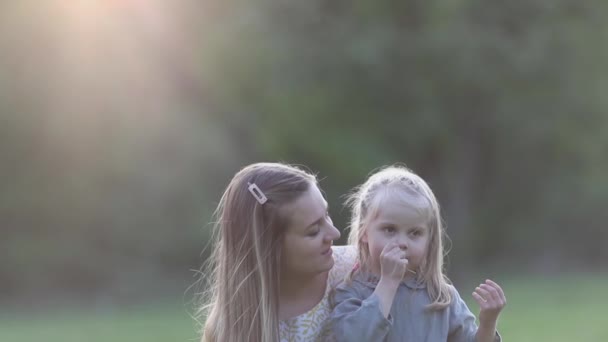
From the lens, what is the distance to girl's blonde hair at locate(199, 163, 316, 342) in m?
3.12

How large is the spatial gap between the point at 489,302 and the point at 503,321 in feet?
37.2

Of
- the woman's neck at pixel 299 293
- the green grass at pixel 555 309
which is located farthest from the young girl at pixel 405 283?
the green grass at pixel 555 309

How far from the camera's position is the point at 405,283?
3094 millimetres

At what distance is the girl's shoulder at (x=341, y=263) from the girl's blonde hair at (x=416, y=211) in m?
0.07

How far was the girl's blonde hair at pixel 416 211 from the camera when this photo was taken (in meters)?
3.07

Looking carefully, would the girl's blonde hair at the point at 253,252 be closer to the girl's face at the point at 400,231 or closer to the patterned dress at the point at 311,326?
the patterned dress at the point at 311,326

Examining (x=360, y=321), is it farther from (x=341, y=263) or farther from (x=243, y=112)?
(x=243, y=112)

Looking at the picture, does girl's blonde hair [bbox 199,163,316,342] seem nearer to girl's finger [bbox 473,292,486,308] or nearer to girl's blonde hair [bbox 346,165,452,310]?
girl's blonde hair [bbox 346,165,452,310]

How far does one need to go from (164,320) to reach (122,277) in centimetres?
587

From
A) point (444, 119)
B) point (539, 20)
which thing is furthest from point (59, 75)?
point (539, 20)

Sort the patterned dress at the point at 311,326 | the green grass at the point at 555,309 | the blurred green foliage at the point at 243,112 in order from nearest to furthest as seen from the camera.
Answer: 1. the patterned dress at the point at 311,326
2. the green grass at the point at 555,309
3. the blurred green foliage at the point at 243,112

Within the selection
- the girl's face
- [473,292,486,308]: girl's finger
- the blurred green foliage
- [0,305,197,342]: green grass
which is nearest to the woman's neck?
the girl's face

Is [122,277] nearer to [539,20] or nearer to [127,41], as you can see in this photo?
[127,41]

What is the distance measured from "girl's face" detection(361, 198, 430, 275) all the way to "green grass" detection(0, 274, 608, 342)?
8.97m
